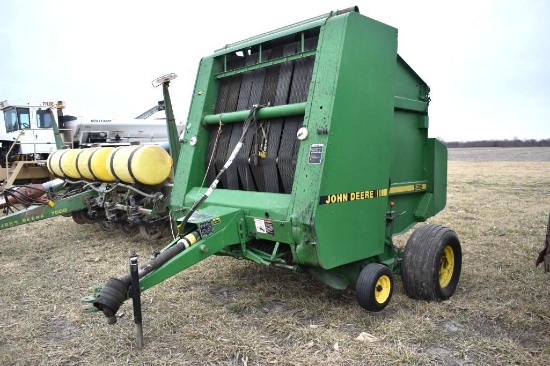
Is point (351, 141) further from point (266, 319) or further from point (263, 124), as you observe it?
point (266, 319)

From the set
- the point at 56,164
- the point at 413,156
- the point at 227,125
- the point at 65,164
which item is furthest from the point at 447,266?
the point at 56,164

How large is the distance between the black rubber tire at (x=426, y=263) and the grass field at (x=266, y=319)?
4.3 inches

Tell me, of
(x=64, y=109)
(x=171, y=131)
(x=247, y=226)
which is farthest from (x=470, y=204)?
(x=64, y=109)

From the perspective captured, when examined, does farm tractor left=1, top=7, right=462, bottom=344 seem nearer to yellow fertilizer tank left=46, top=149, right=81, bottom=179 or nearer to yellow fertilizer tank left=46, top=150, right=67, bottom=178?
yellow fertilizer tank left=46, top=149, right=81, bottom=179

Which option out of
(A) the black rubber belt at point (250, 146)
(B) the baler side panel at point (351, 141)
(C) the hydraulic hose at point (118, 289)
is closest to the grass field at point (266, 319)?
(C) the hydraulic hose at point (118, 289)

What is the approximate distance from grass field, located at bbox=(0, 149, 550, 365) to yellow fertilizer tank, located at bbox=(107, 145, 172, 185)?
112 cm

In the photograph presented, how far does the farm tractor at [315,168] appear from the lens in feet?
11.9

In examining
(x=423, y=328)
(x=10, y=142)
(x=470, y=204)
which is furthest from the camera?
(x=10, y=142)

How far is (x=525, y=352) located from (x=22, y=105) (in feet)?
49.4

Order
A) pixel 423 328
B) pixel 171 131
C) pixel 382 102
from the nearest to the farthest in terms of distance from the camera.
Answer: pixel 423 328, pixel 382 102, pixel 171 131

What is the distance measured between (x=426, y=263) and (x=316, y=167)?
1.45 m

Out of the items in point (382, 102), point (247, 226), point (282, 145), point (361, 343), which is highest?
point (382, 102)

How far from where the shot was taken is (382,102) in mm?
4043

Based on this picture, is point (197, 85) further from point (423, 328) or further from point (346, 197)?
point (423, 328)
